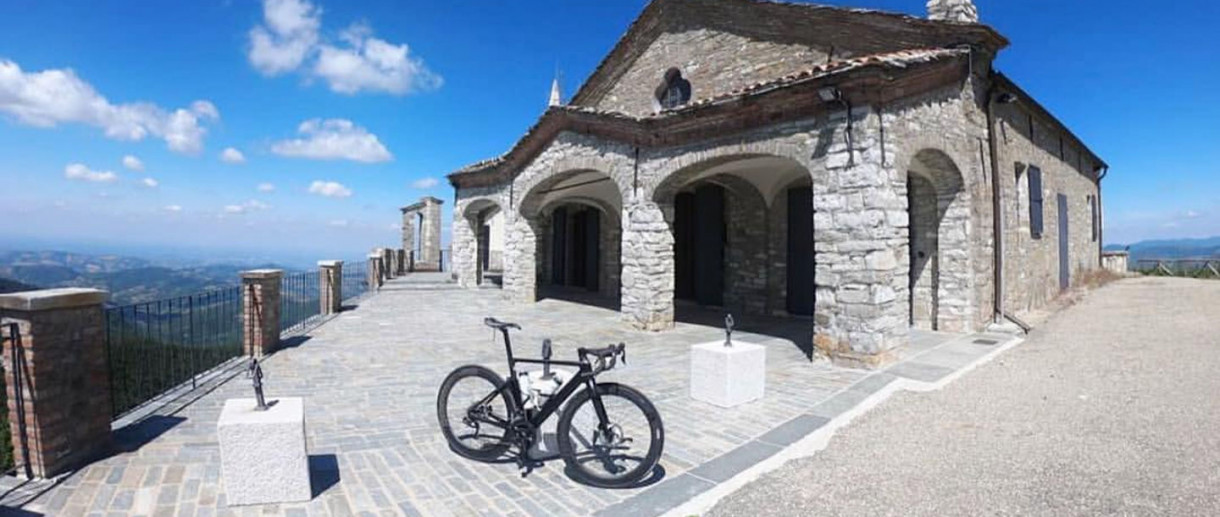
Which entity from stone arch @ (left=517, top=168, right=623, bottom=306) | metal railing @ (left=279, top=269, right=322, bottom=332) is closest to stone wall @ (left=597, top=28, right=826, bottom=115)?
stone arch @ (left=517, top=168, right=623, bottom=306)

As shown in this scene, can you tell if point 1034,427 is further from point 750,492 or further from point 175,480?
point 175,480

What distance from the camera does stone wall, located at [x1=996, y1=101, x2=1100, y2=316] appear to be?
32.7 feet

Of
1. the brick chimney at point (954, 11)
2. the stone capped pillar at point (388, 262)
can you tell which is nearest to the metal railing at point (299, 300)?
the stone capped pillar at point (388, 262)

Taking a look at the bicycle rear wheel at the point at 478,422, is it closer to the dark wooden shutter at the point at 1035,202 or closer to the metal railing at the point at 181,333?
the metal railing at the point at 181,333

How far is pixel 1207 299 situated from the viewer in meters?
12.1

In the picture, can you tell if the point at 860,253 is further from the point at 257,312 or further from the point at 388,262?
the point at 388,262

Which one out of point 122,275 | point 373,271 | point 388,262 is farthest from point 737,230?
point 122,275

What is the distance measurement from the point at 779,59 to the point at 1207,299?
11.2 metres

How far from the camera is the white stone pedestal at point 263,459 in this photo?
3258 millimetres

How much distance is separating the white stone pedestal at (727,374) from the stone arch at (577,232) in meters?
6.47

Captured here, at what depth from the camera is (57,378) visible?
12.2 ft

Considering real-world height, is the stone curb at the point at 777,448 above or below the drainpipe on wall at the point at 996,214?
below

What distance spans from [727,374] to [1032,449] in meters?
2.37

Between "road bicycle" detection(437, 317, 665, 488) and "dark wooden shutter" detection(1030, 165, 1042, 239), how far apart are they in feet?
36.3
